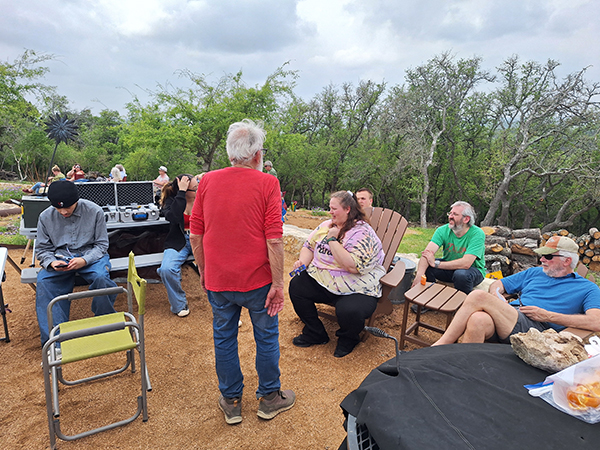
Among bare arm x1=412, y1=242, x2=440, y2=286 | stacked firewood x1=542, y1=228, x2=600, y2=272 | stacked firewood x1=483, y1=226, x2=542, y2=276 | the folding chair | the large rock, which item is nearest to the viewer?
the large rock

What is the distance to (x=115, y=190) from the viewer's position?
3.52 meters

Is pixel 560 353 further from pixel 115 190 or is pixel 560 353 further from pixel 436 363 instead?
pixel 115 190

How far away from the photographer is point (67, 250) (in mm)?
2689

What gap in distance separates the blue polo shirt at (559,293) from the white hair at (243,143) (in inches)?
83.8

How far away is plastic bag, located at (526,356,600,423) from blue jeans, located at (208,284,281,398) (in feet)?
3.86

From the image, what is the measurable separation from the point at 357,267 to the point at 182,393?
145 cm

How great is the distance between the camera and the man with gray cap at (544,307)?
6.81ft

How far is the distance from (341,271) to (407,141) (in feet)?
51.6

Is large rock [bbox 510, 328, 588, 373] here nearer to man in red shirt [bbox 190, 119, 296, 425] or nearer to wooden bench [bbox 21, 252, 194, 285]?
man in red shirt [bbox 190, 119, 296, 425]

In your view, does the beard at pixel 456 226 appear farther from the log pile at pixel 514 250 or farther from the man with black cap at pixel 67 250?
the man with black cap at pixel 67 250

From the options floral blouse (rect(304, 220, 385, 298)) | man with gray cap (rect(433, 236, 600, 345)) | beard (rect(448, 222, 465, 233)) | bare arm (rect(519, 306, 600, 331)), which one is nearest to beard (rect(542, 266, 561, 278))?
man with gray cap (rect(433, 236, 600, 345))

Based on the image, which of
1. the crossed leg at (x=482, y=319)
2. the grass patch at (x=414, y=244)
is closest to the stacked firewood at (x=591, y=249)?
the grass patch at (x=414, y=244)

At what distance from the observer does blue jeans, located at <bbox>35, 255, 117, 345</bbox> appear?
8.07 ft

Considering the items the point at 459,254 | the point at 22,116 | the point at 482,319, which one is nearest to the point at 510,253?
the point at 459,254
